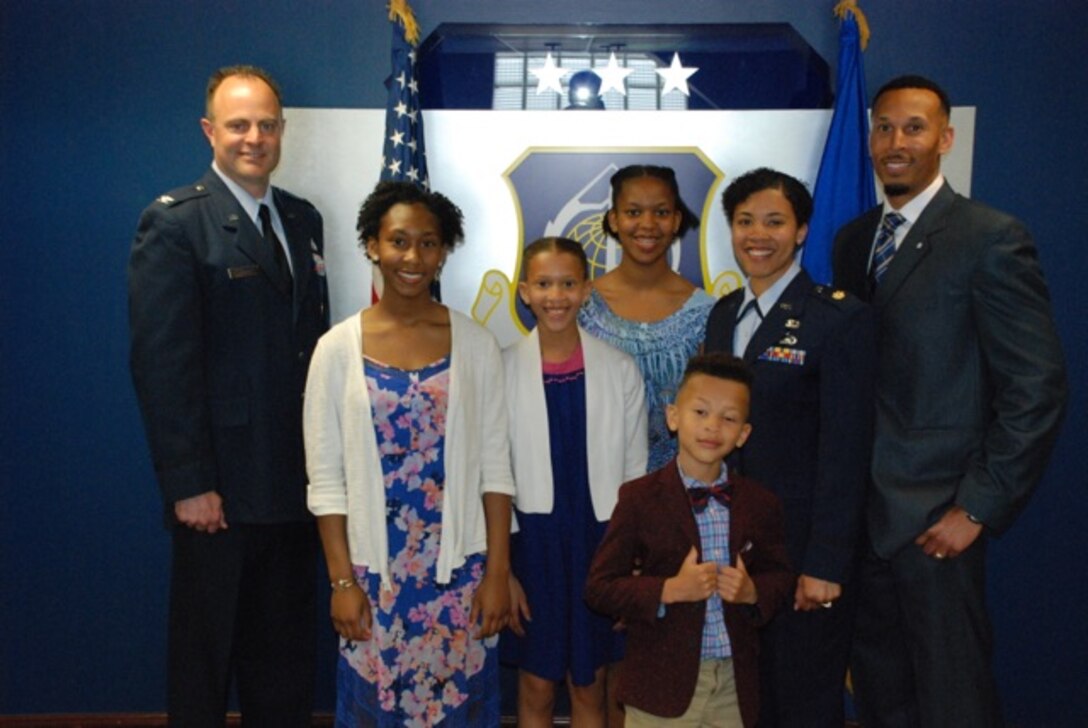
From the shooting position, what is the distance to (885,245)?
2.40 metres

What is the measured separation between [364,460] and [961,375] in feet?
5.19

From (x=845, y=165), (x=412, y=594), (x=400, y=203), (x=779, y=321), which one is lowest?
(x=412, y=594)

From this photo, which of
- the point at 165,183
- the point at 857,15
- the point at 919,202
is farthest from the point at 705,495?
the point at 165,183

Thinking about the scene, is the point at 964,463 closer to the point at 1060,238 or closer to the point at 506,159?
the point at 1060,238

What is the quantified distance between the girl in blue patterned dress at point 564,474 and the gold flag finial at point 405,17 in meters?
1.30

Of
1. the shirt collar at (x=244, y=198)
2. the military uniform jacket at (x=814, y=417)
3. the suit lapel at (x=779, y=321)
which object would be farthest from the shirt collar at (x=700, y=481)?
the shirt collar at (x=244, y=198)

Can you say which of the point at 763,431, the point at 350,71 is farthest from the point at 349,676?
the point at 350,71

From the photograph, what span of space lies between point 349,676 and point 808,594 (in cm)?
123

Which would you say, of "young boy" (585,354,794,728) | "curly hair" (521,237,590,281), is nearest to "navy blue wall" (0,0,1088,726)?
"curly hair" (521,237,590,281)

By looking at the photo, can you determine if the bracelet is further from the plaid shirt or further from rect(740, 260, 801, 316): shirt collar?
rect(740, 260, 801, 316): shirt collar

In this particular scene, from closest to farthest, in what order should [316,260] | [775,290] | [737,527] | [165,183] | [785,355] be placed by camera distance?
[737,527]
[785,355]
[775,290]
[316,260]
[165,183]

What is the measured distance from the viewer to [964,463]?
86.7 inches

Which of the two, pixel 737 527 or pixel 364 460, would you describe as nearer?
pixel 737 527

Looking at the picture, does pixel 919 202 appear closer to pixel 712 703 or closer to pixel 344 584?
pixel 712 703
